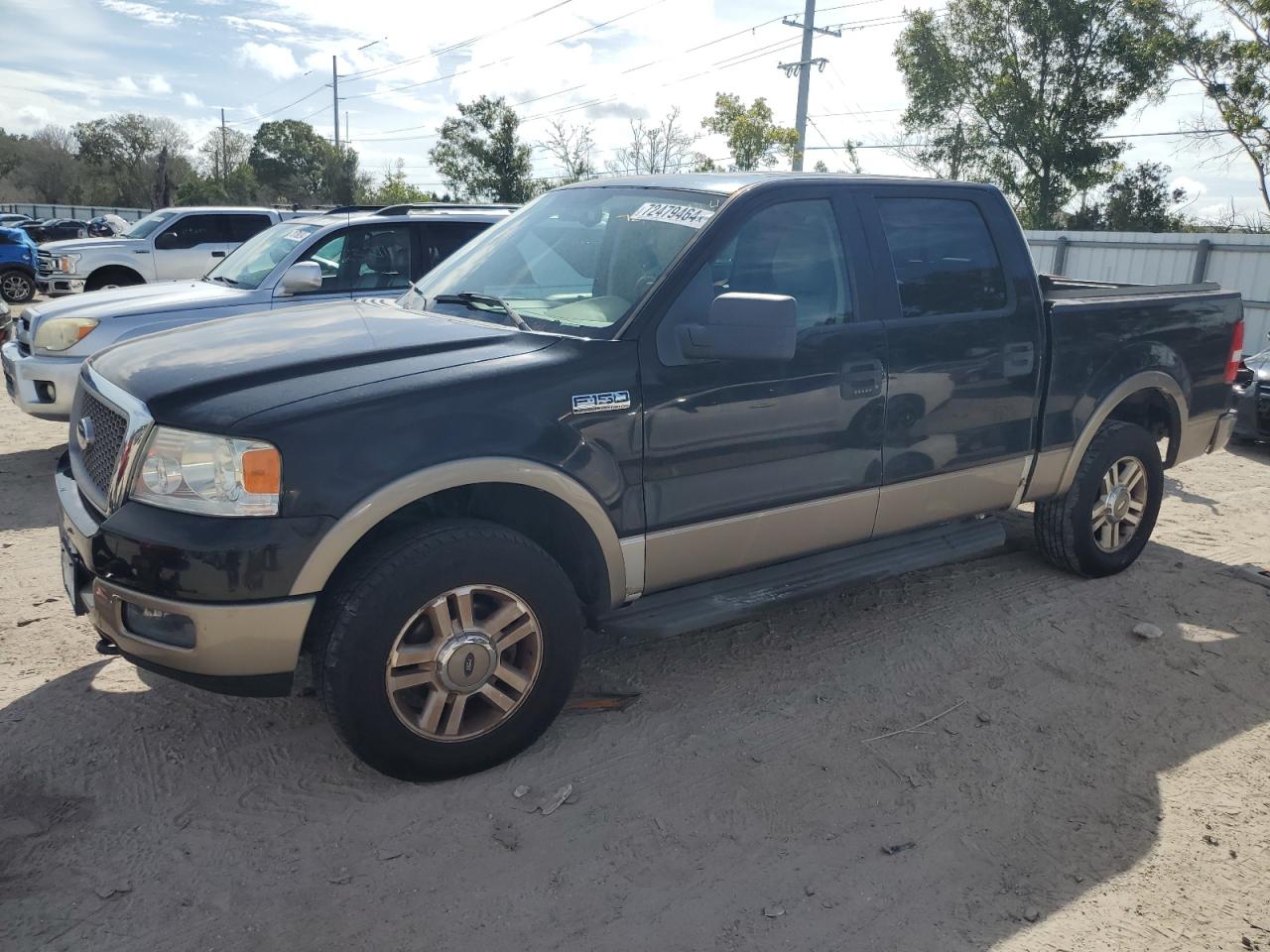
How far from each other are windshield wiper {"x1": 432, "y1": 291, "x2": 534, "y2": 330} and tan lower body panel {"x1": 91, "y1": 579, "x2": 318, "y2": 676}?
4.22ft

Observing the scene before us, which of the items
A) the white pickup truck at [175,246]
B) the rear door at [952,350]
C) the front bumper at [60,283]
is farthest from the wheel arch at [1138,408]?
the front bumper at [60,283]

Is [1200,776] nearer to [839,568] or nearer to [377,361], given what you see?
[839,568]

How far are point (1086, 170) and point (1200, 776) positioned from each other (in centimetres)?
3343

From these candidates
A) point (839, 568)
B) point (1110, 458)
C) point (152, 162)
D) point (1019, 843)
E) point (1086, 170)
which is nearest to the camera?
point (1019, 843)

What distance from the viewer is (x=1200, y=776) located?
135 inches

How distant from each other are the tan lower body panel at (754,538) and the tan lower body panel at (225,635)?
1243 mm

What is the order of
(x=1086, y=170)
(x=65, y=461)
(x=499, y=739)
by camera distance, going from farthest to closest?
(x=1086, y=170) < (x=65, y=461) < (x=499, y=739)

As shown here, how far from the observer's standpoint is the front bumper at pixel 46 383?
6.93 m

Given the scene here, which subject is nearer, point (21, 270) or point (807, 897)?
point (807, 897)

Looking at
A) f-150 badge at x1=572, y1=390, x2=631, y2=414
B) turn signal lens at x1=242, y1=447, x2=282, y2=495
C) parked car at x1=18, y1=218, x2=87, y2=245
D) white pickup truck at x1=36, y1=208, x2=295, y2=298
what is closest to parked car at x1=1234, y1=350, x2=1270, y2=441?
f-150 badge at x1=572, y1=390, x2=631, y2=414

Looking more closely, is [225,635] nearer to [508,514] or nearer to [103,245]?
[508,514]

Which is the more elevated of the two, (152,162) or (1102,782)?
(152,162)

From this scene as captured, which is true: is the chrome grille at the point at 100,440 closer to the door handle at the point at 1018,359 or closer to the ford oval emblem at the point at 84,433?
the ford oval emblem at the point at 84,433

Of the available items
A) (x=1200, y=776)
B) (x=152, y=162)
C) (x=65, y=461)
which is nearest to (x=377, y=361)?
(x=65, y=461)
